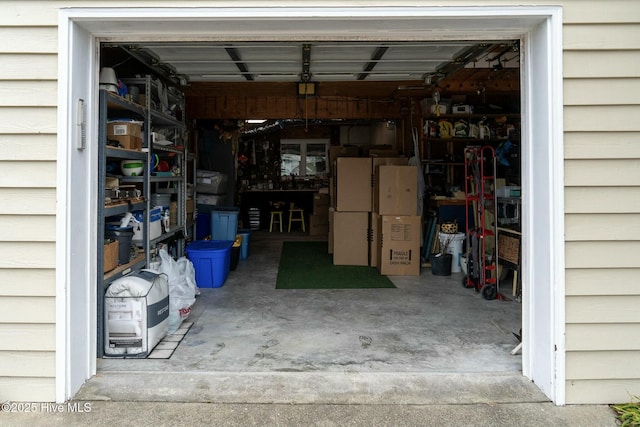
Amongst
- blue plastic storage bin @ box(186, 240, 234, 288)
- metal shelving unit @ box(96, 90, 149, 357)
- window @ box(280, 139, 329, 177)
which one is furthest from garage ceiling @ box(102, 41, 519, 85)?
window @ box(280, 139, 329, 177)

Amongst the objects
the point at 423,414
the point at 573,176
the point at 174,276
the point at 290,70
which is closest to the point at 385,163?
the point at 290,70

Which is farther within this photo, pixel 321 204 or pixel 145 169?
pixel 321 204

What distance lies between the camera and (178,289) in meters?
3.73

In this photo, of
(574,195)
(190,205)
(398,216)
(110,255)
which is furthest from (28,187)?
(398,216)

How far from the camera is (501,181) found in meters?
5.40

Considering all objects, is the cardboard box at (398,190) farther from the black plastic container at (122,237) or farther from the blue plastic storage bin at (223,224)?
the black plastic container at (122,237)

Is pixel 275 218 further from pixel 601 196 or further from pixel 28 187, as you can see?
pixel 601 196

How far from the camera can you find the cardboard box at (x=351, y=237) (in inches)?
247

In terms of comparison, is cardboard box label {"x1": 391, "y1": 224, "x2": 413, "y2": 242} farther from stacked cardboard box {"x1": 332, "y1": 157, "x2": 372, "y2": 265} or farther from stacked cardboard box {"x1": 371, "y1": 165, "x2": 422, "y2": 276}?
stacked cardboard box {"x1": 332, "y1": 157, "x2": 372, "y2": 265}

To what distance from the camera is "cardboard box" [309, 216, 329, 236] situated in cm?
948

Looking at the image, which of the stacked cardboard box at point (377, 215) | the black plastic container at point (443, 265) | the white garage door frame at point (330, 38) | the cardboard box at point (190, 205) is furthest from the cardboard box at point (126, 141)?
the black plastic container at point (443, 265)

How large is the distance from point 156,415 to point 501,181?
4.49 metres

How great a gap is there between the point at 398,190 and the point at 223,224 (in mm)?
2407

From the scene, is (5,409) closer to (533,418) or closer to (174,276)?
(174,276)
